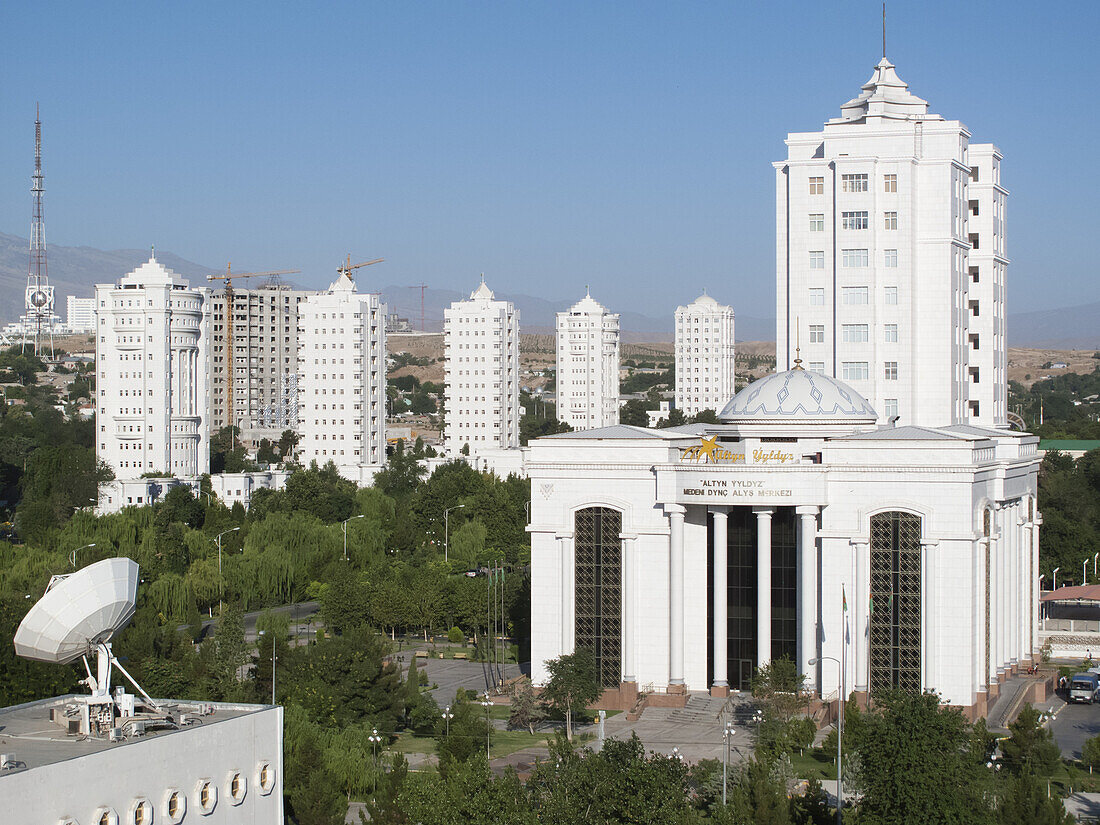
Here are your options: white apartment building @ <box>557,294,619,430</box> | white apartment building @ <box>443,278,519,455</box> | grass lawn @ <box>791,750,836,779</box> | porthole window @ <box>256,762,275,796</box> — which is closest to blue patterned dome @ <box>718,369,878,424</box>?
grass lawn @ <box>791,750,836,779</box>

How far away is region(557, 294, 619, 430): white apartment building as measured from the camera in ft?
637

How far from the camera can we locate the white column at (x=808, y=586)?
5203cm

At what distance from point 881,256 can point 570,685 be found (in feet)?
79.1

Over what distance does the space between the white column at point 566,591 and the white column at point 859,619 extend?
896 centimetres

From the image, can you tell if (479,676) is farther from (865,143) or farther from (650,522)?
(865,143)

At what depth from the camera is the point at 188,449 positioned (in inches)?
4761

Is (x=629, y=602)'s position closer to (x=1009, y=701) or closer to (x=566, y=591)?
(x=566, y=591)

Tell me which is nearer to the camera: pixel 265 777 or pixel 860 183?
pixel 265 777

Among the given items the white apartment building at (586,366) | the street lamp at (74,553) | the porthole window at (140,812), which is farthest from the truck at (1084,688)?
the white apartment building at (586,366)

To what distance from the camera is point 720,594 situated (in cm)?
5378

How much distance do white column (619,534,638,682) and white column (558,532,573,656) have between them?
5.86 feet

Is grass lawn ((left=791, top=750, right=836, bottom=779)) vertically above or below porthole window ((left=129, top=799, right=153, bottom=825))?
below

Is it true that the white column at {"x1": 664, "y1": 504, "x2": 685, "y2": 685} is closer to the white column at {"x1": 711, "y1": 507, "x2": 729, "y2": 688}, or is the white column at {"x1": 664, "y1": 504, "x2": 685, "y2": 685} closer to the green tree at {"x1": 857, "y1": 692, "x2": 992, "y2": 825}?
the white column at {"x1": 711, "y1": 507, "x2": 729, "y2": 688}

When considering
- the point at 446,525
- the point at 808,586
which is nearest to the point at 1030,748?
the point at 808,586
